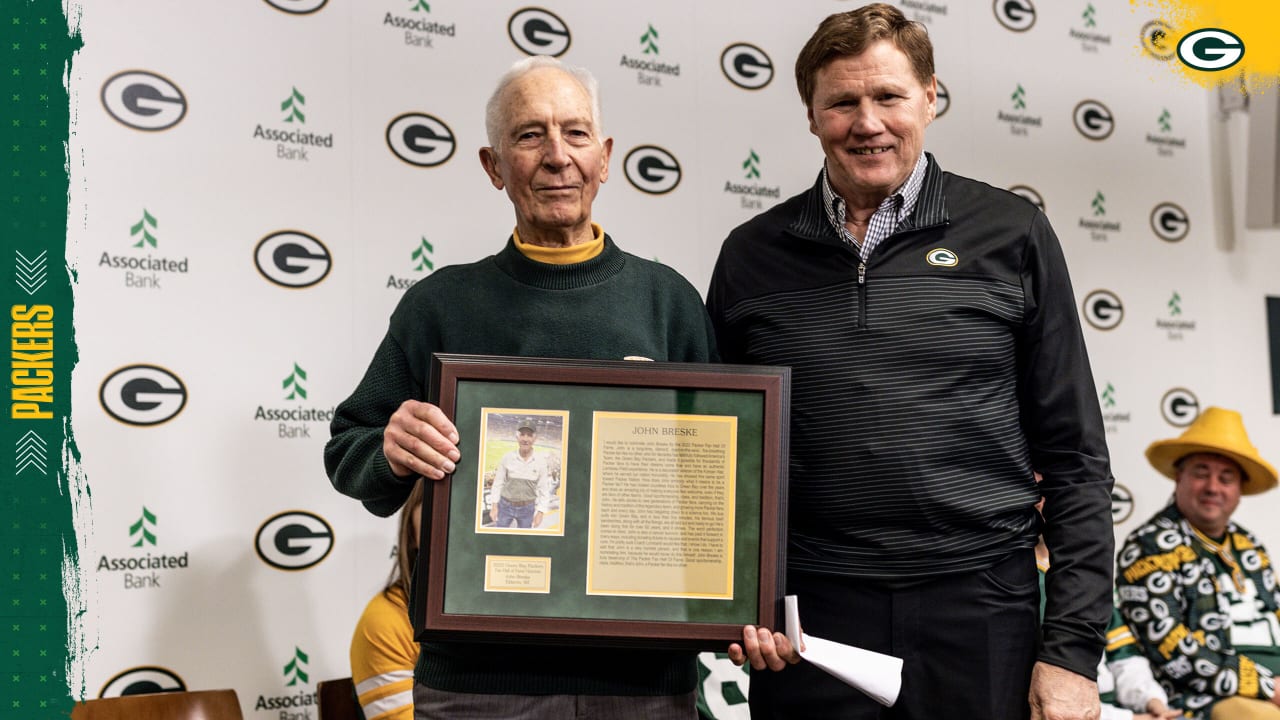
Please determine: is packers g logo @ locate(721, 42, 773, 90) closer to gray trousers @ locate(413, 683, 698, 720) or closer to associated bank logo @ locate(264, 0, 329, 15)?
associated bank logo @ locate(264, 0, 329, 15)

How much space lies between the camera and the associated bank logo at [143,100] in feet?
10.5

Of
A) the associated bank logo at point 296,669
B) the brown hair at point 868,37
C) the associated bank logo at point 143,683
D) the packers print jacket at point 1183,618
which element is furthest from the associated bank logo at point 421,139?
the packers print jacket at point 1183,618

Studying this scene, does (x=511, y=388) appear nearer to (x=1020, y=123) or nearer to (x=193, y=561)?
(x=193, y=561)

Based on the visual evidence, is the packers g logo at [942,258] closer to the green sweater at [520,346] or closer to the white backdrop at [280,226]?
the green sweater at [520,346]

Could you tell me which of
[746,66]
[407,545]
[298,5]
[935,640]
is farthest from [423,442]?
[746,66]

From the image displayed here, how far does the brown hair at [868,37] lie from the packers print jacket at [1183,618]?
2810 mm

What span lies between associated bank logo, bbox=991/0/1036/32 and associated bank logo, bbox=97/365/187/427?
387 centimetres

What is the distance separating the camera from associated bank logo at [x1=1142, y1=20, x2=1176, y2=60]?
516 centimetres

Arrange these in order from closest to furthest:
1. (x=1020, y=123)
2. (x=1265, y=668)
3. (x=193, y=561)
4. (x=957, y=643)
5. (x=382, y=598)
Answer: (x=957, y=643) < (x=382, y=598) < (x=193, y=561) < (x=1265, y=668) < (x=1020, y=123)

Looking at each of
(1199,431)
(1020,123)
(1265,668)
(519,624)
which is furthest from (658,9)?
(1265,668)

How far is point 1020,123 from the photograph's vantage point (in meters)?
4.81

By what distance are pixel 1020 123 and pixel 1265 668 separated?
8.27 ft

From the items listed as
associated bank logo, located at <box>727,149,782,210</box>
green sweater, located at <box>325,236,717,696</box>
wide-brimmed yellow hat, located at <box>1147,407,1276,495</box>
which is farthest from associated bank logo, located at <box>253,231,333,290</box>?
wide-brimmed yellow hat, located at <box>1147,407,1276,495</box>

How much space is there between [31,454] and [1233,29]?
5413 mm
